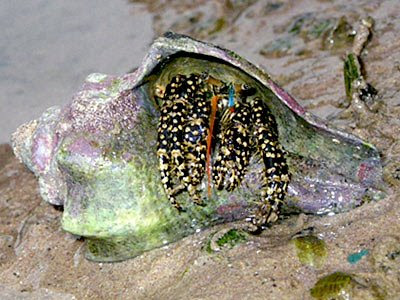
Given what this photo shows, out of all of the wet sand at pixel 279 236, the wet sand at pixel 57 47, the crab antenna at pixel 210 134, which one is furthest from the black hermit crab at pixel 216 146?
the wet sand at pixel 57 47

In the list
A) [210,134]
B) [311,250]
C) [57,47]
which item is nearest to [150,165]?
[210,134]

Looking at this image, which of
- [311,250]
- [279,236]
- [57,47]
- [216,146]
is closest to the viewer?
[311,250]

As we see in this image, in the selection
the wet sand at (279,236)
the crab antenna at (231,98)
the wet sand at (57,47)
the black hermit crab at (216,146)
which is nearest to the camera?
the wet sand at (279,236)

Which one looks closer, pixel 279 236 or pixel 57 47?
→ pixel 279 236

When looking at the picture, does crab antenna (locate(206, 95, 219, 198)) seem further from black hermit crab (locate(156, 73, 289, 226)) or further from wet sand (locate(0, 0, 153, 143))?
wet sand (locate(0, 0, 153, 143))

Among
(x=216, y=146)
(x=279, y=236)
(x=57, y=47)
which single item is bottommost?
(x=279, y=236)

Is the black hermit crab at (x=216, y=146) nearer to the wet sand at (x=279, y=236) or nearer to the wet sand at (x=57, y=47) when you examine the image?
the wet sand at (x=279, y=236)

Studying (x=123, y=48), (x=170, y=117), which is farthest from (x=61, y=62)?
(x=170, y=117)

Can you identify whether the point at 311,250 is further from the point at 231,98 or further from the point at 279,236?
the point at 231,98
